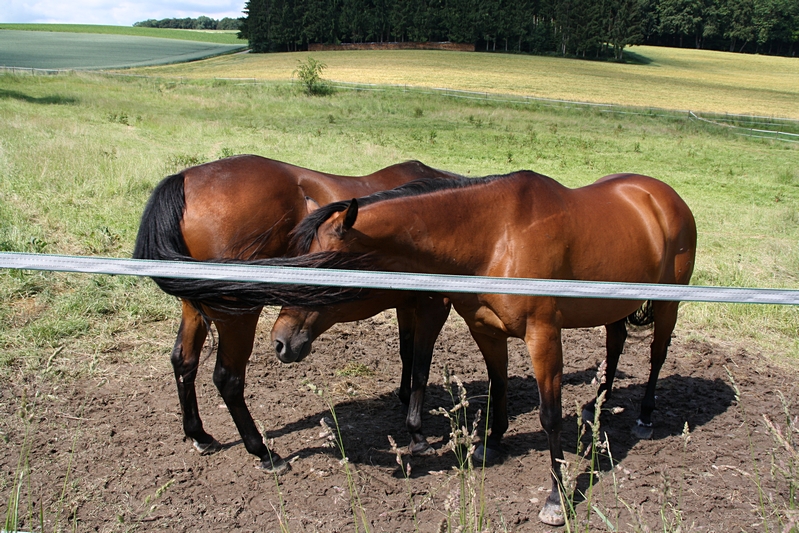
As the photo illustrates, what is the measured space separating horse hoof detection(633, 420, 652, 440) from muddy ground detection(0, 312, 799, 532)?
0.08 meters

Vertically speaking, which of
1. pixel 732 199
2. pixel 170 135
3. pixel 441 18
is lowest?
pixel 732 199

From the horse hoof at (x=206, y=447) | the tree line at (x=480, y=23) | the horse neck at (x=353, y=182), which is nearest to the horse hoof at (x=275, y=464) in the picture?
the horse hoof at (x=206, y=447)

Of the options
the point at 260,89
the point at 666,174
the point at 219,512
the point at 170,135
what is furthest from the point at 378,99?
the point at 219,512

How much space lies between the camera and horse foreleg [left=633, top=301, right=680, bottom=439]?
5109 mm

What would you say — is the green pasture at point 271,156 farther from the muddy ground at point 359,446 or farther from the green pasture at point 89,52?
the green pasture at point 89,52

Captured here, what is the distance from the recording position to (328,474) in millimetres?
4375

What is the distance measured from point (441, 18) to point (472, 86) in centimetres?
3674

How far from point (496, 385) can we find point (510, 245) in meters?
1.38

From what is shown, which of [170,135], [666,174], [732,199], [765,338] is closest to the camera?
[765,338]

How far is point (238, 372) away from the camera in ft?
14.4

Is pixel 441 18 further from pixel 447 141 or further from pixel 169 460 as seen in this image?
pixel 169 460

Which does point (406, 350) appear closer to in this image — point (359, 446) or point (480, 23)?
point (359, 446)

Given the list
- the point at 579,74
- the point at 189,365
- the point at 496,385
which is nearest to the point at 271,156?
the point at 189,365

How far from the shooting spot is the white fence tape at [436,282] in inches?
106
